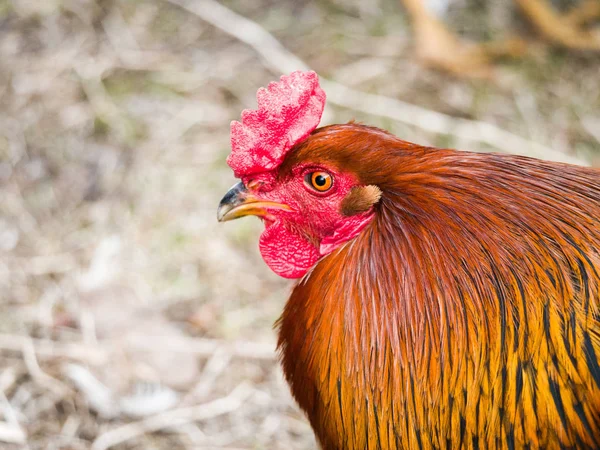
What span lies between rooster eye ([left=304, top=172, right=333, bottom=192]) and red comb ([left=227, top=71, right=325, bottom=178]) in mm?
110

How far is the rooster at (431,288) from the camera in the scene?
1.64m

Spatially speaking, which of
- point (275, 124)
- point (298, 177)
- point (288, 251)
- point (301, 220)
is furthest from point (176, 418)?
point (275, 124)

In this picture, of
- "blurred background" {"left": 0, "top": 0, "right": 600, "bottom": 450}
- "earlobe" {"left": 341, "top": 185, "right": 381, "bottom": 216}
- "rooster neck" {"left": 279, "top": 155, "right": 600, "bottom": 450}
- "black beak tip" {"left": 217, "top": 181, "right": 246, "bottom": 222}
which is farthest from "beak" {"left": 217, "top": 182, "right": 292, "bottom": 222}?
"blurred background" {"left": 0, "top": 0, "right": 600, "bottom": 450}

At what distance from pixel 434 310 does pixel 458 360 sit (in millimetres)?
151

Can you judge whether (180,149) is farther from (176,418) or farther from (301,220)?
(301,220)

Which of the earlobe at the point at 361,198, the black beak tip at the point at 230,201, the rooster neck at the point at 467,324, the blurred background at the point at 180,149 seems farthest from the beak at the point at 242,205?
the blurred background at the point at 180,149

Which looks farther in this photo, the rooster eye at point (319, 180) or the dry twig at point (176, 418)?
the dry twig at point (176, 418)

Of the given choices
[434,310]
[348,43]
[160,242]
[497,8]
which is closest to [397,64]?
[348,43]

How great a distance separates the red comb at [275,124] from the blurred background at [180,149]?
1.70 metres

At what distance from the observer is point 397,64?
5.17 metres

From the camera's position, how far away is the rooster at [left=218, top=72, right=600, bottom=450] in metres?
1.64

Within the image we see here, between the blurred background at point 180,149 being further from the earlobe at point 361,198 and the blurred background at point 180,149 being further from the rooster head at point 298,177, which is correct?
the earlobe at point 361,198

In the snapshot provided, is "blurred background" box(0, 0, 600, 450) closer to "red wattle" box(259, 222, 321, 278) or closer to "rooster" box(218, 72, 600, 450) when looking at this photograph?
"red wattle" box(259, 222, 321, 278)

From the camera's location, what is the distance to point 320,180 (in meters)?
1.89
